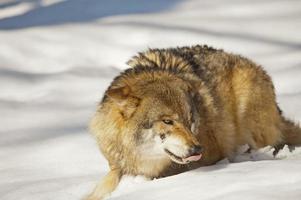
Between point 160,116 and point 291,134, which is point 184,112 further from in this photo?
point 291,134

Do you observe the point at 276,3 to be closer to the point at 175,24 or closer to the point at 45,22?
the point at 175,24

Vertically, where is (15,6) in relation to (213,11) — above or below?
above

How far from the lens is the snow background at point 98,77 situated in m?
3.22

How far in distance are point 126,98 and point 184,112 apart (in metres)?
0.36

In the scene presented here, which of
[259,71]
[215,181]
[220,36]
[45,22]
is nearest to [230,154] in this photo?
[259,71]

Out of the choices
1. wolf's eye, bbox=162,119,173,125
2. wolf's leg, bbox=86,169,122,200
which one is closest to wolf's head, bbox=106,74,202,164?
wolf's eye, bbox=162,119,173,125

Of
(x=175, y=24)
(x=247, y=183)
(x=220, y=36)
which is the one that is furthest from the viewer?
(x=175, y=24)

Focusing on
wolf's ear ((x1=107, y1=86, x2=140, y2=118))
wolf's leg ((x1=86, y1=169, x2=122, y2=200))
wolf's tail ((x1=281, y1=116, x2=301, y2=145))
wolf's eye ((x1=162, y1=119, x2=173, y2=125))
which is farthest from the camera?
wolf's tail ((x1=281, y1=116, x2=301, y2=145))

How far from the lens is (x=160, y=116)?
3381mm

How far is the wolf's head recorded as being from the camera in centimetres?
330

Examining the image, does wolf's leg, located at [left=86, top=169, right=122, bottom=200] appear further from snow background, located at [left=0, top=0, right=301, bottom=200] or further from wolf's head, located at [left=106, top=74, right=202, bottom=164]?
wolf's head, located at [left=106, top=74, right=202, bottom=164]

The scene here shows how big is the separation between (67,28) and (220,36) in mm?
2342

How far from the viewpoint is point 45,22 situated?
397 inches

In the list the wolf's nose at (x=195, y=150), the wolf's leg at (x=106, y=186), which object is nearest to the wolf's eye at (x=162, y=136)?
the wolf's nose at (x=195, y=150)
